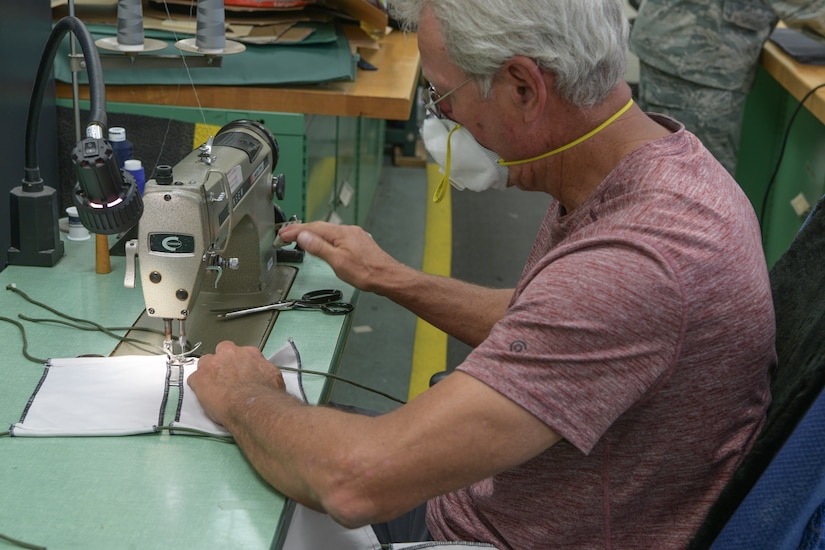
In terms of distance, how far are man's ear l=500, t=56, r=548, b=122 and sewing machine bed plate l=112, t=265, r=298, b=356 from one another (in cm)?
62

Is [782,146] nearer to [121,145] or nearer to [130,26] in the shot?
[130,26]

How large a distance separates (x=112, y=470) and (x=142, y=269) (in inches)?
12.7

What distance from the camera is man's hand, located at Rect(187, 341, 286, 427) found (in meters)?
1.28

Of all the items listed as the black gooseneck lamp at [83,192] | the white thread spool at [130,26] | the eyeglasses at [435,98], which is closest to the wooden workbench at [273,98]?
the white thread spool at [130,26]

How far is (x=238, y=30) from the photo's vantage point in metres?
2.67

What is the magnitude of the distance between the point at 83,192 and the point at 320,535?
574 millimetres

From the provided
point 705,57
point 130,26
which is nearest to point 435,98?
point 130,26

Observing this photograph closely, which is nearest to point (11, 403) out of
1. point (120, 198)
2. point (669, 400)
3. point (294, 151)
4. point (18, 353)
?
point (18, 353)

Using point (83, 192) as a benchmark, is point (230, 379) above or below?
below

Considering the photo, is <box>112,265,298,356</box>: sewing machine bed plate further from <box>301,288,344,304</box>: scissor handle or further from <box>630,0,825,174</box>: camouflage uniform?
<box>630,0,825,174</box>: camouflage uniform

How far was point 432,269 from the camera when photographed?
4012 millimetres

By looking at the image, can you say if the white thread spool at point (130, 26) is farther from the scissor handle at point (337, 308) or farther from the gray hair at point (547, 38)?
the gray hair at point (547, 38)

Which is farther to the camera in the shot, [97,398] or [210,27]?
[210,27]

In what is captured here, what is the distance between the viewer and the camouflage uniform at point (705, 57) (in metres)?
3.54
